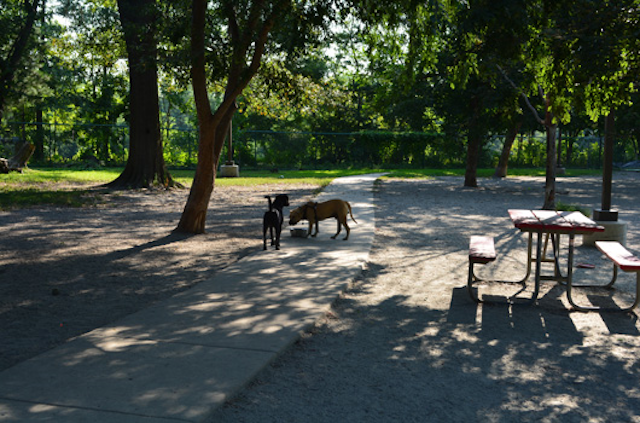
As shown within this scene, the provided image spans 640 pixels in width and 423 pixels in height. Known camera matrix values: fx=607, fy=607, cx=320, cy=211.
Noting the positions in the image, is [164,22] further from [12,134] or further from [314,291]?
[12,134]

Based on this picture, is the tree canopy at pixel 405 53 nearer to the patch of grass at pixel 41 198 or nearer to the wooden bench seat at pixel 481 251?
the wooden bench seat at pixel 481 251

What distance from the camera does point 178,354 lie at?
468 centimetres

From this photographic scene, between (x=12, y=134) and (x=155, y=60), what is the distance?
93.7ft

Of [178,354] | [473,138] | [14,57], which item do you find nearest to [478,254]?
[178,354]

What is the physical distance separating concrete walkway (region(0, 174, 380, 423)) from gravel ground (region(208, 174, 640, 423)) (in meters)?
0.21

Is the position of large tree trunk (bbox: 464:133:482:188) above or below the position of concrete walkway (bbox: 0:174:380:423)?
above

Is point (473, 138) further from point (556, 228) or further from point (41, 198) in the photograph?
point (556, 228)

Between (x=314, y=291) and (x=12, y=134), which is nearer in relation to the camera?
(x=314, y=291)

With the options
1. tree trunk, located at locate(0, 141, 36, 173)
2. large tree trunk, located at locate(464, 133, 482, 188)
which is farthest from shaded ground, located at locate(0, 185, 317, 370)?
tree trunk, located at locate(0, 141, 36, 173)

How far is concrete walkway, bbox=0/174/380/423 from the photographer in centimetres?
370

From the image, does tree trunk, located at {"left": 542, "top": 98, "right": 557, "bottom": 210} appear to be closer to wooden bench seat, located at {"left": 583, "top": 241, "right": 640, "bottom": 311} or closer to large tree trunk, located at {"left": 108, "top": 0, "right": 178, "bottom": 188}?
wooden bench seat, located at {"left": 583, "top": 241, "right": 640, "bottom": 311}

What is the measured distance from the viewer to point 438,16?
8.05 meters

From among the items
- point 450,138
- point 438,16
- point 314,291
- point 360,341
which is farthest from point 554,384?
point 450,138

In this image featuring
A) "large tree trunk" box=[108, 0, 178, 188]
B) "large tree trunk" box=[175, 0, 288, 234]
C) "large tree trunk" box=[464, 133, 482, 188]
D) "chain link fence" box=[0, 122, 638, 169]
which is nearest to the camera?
"large tree trunk" box=[175, 0, 288, 234]
